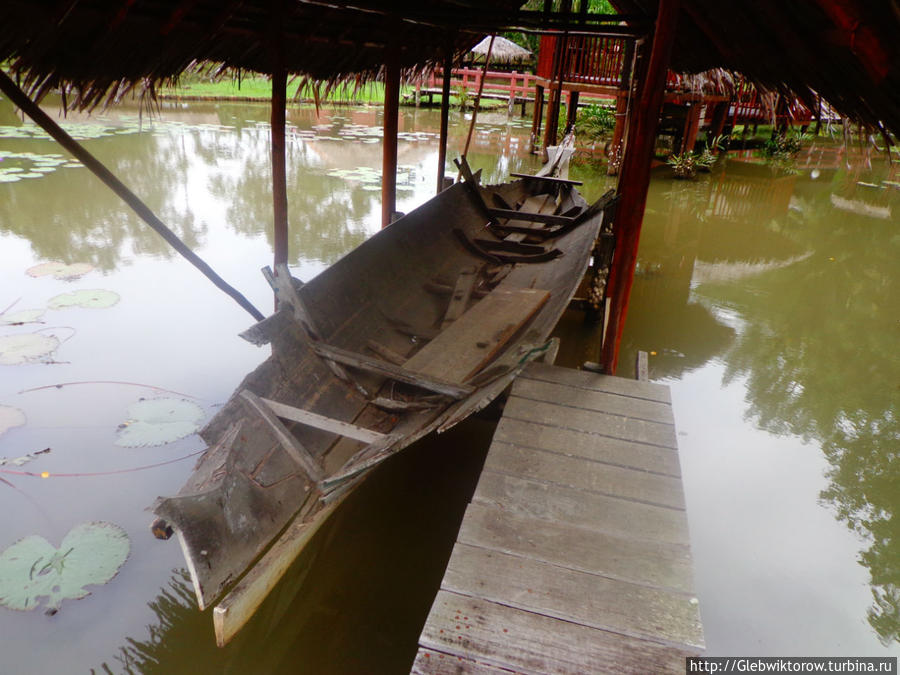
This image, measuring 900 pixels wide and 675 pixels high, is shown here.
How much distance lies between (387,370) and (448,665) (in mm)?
1512

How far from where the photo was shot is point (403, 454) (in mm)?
3484

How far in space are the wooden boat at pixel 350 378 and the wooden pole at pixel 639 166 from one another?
0.31 meters

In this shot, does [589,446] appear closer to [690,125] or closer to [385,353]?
[385,353]

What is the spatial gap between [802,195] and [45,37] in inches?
463

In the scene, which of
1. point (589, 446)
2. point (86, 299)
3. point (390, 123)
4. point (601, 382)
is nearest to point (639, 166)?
point (601, 382)

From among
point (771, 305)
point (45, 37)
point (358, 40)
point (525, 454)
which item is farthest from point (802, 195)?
point (45, 37)

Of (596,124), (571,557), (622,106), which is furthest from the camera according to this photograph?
(596,124)

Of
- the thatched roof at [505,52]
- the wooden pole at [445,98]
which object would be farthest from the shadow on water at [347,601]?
the thatched roof at [505,52]

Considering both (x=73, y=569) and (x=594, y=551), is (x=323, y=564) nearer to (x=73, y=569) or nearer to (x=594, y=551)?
(x=73, y=569)

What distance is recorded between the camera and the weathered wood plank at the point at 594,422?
2.36 m

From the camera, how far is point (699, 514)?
3.19 m

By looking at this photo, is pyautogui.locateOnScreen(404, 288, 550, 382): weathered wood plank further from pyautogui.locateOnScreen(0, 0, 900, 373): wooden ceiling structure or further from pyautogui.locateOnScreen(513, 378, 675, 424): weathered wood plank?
pyautogui.locateOnScreen(0, 0, 900, 373): wooden ceiling structure

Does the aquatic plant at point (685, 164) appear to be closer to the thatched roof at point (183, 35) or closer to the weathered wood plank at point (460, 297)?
the thatched roof at point (183, 35)

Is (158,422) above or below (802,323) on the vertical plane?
below
